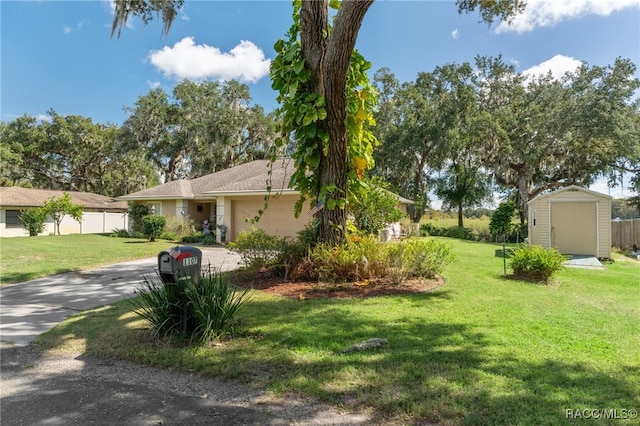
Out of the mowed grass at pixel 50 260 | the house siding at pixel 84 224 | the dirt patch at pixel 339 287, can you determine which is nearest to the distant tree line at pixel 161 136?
the house siding at pixel 84 224

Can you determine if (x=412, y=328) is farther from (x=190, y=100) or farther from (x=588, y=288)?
(x=190, y=100)

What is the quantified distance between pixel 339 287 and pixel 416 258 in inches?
69.2

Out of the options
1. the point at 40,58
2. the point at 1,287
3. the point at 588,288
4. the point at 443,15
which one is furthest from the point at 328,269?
the point at 40,58

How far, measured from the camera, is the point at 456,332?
4168mm

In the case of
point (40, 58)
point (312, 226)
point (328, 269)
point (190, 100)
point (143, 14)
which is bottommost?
point (328, 269)

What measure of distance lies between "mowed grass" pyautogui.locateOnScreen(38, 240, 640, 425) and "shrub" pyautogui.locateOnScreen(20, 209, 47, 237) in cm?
2256

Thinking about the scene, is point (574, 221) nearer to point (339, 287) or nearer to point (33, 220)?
point (339, 287)

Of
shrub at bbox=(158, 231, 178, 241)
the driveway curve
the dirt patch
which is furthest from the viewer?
shrub at bbox=(158, 231, 178, 241)

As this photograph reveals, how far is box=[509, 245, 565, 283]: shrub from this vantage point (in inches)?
298

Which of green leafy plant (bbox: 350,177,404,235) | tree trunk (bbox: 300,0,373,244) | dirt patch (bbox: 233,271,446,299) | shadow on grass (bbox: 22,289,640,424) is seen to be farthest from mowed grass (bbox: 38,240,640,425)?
green leafy plant (bbox: 350,177,404,235)

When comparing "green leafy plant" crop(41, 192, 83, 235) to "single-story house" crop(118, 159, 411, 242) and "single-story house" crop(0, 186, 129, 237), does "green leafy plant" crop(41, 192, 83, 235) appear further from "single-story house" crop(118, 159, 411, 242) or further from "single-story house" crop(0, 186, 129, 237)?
"single-story house" crop(118, 159, 411, 242)

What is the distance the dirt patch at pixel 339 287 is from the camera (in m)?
6.03

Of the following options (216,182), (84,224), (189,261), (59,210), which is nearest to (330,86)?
(189,261)

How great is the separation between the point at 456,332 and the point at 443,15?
6815mm
